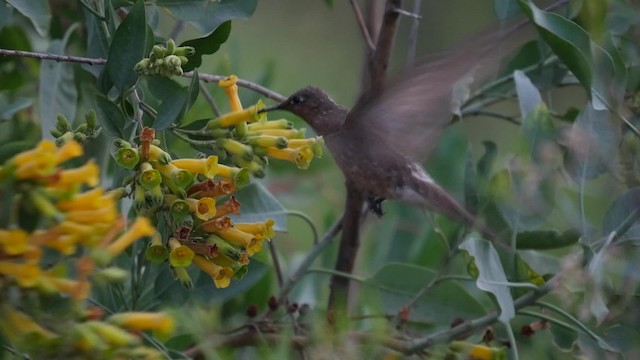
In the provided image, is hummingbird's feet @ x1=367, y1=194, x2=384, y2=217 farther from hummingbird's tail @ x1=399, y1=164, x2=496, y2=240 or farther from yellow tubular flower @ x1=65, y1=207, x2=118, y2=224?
yellow tubular flower @ x1=65, y1=207, x2=118, y2=224

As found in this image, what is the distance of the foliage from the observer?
1.26 metres

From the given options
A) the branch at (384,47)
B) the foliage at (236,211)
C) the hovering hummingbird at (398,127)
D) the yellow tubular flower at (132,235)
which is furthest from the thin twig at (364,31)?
the yellow tubular flower at (132,235)

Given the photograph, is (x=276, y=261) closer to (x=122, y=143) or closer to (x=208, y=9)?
(x=208, y=9)

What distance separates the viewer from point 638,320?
2.02 m

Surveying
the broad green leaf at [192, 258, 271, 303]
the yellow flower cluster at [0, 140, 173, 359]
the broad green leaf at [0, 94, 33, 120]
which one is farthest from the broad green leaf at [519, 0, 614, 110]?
the broad green leaf at [0, 94, 33, 120]

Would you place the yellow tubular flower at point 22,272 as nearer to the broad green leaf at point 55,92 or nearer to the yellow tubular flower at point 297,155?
the yellow tubular flower at point 297,155

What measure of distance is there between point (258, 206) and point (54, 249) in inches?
35.8

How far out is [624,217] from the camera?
1978mm

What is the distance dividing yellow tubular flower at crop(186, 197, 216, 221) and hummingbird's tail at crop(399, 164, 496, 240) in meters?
0.83

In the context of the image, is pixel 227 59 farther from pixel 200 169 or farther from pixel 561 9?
pixel 200 169

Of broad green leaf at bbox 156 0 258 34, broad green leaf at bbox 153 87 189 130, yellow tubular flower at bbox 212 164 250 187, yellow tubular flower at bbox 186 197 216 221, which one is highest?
broad green leaf at bbox 156 0 258 34

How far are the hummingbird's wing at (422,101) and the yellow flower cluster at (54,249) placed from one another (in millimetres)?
871

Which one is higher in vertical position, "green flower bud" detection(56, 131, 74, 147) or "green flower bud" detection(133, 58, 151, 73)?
"green flower bud" detection(133, 58, 151, 73)

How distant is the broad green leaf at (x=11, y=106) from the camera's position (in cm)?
212
